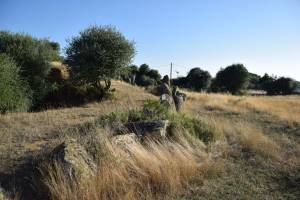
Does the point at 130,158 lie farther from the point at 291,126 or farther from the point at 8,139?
the point at 291,126

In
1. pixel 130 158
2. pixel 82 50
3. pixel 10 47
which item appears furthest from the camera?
pixel 82 50

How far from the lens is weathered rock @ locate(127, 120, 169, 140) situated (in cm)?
721

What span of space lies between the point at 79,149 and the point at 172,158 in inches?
67.2

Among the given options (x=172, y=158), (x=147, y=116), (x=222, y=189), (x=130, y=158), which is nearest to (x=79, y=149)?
(x=130, y=158)

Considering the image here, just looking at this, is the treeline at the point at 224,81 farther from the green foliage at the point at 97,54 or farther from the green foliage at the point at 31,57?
the green foliage at the point at 31,57

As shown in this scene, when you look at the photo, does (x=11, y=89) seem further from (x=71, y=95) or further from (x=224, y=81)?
(x=224, y=81)

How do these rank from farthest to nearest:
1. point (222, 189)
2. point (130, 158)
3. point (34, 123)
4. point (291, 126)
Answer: point (291, 126) < point (34, 123) < point (130, 158) < point (222, 189)

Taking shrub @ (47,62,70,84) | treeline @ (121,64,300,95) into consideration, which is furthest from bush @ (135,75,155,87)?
shrub @ (47,62,70,84)

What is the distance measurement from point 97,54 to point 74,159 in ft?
39.8

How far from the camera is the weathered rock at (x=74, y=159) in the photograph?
534 centimetres

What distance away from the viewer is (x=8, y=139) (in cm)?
775

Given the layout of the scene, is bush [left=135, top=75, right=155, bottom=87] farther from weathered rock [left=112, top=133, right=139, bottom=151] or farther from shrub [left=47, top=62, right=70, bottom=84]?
weathered rock [left=112, top=133, right=139, bottom=151]

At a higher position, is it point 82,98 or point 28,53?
point 28,53

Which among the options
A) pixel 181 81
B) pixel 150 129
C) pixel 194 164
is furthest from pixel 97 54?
pixel 181 81
